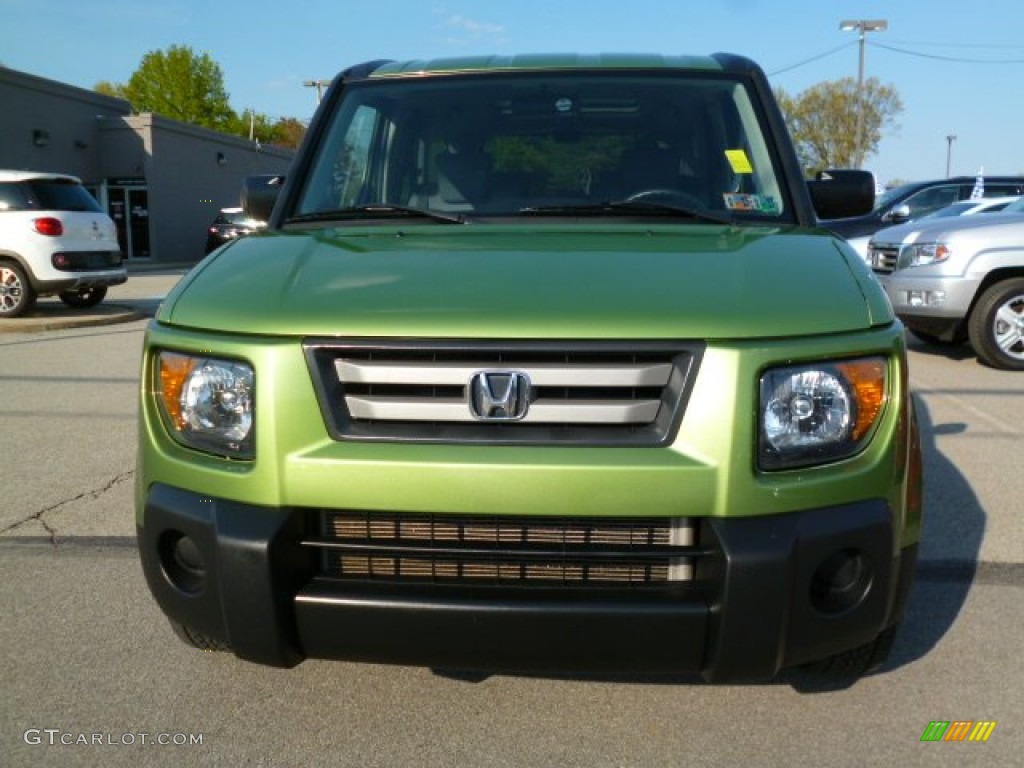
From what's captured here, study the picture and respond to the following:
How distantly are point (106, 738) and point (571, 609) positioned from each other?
139 centimetres

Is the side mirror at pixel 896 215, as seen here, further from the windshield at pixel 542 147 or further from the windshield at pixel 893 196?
the windshield at pixel 542 147

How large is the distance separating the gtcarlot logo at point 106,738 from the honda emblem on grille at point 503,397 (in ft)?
4.10

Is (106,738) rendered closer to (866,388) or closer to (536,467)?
(536,467)

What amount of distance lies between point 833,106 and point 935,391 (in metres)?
55.9

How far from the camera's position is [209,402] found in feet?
7.71

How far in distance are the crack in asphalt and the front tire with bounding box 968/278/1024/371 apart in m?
7.18

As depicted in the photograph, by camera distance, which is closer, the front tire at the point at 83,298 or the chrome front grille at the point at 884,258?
the chrome front grille at the point at 884,258

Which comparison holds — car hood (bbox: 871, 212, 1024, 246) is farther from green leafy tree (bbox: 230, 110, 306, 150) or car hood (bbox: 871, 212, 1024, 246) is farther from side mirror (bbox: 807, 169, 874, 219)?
green leafy tree (bbox: 230, 110, 306, 150)

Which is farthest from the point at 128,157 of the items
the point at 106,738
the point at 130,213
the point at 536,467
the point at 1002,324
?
the point at 536,467

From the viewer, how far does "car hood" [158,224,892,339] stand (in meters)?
2.20

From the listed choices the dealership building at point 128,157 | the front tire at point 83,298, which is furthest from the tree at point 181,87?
the front tire at point 83,298

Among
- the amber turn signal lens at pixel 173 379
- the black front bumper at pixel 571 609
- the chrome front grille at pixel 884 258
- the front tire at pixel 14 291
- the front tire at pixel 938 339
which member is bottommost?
the front tire at pixel 938 339

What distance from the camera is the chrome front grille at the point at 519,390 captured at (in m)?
2.17

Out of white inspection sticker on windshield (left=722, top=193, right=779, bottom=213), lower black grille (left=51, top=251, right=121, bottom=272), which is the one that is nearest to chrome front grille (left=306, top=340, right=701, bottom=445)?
white inspection sticker on windshield (left=722, top=193, right=779, bottom=213)
